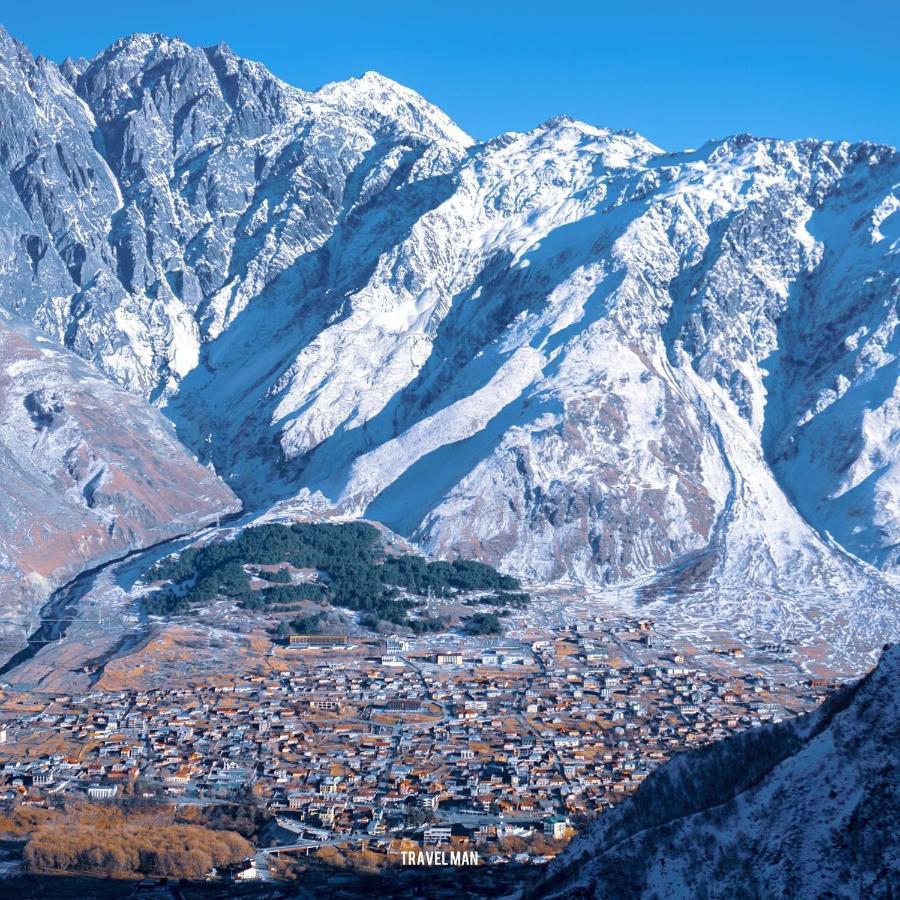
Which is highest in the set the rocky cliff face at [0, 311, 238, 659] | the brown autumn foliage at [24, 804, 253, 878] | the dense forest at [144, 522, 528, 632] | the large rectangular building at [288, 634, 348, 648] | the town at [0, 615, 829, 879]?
the rocky cliff face at [0, 311, 238, 659]

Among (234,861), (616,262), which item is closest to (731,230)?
(616,262)

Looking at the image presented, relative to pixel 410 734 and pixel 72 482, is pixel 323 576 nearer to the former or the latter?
pixel 410 734

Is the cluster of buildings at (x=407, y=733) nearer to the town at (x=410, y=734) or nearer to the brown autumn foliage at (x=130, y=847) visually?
the town at (x=410, y=734)

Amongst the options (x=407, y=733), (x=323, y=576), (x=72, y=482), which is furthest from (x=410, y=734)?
(x=72, y=482)

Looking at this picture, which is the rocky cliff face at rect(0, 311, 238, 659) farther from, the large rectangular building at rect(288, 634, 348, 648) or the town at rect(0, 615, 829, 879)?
the town at rect(0, 615, 829, 879)

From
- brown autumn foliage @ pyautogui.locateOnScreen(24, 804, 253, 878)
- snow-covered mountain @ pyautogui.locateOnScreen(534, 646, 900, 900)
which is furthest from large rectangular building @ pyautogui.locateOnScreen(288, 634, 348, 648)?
snow-covered mountain @ pyautogui.locateOnScreen(534, 646, 900, 900)

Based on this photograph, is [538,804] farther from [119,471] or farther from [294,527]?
[119,471]

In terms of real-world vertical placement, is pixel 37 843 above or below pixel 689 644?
below
